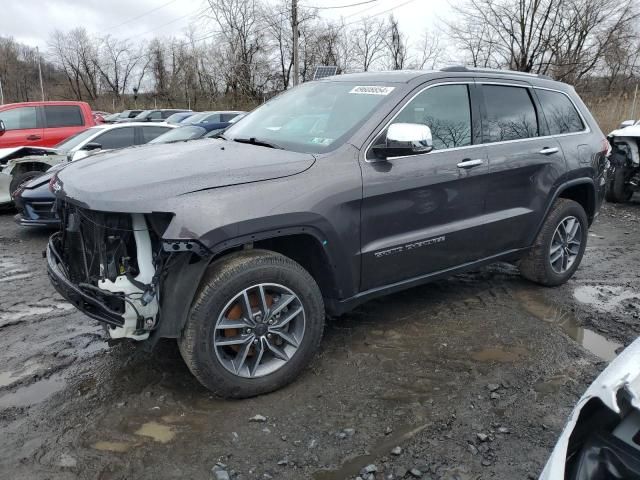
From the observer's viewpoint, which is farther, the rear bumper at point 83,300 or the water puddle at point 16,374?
the water puddle at point 16,374

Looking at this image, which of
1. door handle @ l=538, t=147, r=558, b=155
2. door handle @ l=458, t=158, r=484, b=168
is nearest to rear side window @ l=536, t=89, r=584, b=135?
door handle @ l=538, t=147, r=558, b=155

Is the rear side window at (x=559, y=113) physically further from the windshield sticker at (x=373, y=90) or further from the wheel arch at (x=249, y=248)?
the wheel arch at (x=249, y=248)

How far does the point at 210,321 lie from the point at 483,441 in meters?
1.57

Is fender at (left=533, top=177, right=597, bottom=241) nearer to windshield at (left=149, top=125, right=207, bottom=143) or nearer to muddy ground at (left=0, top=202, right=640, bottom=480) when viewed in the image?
muddy ground at (left=0, top=202, right=640, bottom=480)

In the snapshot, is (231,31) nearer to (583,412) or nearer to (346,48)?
(346,48)

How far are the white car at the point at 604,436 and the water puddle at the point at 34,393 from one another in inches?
109

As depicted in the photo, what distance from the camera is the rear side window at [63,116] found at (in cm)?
1065

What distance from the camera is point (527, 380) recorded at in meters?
3.33

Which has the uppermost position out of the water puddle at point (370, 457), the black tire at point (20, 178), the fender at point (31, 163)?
the fender at point (31, 163)

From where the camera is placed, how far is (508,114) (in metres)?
4.23

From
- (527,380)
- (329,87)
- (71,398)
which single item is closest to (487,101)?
(329,87)

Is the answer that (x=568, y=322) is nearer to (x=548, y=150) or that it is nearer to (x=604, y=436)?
(x=548, y=150)

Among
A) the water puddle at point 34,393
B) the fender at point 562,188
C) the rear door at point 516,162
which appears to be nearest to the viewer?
the water puddle at point 34,393

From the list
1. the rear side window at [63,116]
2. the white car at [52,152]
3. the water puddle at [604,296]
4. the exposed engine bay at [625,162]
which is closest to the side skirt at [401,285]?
the water puddle at [604,296]
